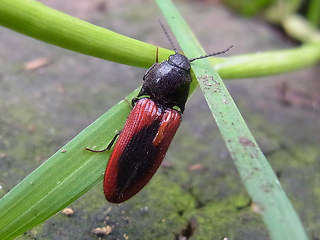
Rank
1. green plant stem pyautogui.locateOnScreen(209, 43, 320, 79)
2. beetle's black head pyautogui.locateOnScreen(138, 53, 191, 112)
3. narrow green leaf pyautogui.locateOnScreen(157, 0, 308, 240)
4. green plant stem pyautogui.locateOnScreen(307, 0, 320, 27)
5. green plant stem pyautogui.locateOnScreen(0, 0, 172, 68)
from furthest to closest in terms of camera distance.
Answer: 1. green plant stem pyautogui.locateOnScreen(307, 0, 320, 27)
2. green plant stem pyautogui.locateOnScreen(209, 43, 320, 79)
3. beetle's black head pyautogui.locateOnScreen(138, 53, 191, 112)
4. green plant stem pyautogui.locateOnScreen(0, 0, 172, 68)
5. narrow green leaf pyautogui.locateOnScreen(157, 0, 308, 240)

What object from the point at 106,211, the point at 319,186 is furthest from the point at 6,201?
the point at 319,186

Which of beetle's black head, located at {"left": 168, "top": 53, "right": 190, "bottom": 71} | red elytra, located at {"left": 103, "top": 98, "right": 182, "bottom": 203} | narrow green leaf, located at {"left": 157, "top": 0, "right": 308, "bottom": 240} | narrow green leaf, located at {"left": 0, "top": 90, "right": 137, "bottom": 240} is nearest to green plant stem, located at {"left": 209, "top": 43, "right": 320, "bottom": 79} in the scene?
beetle's black head, located at {"left": 168, "top": 53, "right": 190, "bottom": 71}

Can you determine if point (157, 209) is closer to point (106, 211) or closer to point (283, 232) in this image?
point (106, 211)

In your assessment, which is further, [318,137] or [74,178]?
[318,137]

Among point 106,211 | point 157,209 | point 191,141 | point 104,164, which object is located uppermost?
point 104,164

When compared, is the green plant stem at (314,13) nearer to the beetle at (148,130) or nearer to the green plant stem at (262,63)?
the green plant stem at (262,63)

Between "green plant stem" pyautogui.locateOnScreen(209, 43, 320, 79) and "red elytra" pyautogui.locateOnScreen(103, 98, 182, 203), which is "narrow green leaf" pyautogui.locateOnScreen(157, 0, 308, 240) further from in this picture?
"green plant stem" pyautogui.locateOnScreen(209, 43, 320, 79)

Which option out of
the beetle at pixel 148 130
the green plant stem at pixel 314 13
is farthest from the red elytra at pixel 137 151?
the green plant stem at pixel 314 13
